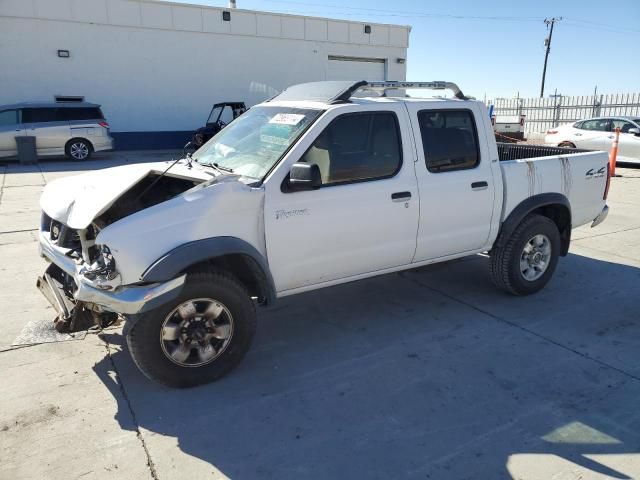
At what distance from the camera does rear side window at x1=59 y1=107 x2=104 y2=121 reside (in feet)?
53.6

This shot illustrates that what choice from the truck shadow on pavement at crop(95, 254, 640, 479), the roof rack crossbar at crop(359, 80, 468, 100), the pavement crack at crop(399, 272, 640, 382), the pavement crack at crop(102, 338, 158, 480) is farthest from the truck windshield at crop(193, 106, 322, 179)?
the pavement crack at crop(399, 272, 640, 382)

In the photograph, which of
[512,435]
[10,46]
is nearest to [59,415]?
[512,435]

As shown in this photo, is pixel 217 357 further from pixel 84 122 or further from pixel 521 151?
pixel 84 122

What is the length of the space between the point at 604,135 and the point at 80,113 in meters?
16.4

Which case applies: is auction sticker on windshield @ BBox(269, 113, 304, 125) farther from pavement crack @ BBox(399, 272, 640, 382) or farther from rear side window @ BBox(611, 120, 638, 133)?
rear side window @ BBox(611, 120, 638, 133)

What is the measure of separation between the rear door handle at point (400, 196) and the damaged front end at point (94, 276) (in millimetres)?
1515

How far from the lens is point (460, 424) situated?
3.07 metres

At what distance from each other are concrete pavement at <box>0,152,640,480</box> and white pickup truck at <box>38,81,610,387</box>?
15.2 inches

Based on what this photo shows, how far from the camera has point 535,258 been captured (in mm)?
4996

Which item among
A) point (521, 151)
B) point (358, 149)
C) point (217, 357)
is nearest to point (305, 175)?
point (358, 149)

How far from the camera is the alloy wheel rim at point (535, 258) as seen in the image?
493 cm

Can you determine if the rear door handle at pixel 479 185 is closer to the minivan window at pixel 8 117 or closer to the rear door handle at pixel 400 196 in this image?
the rear door handle at pixel 400 196

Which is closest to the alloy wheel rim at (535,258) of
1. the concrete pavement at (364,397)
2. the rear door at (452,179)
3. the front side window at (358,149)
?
the concrete pavement at (364,397)

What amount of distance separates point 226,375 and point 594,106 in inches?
1073
